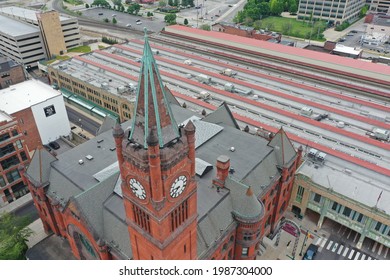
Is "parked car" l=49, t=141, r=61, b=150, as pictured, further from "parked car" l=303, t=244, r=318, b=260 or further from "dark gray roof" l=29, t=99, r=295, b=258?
"parked car" l=303, t=244, r=318, b=260

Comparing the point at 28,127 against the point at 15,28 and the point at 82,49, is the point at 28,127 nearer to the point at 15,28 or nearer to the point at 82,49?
the point at 82,49

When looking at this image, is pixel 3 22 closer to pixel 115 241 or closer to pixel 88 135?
pixel 88 135

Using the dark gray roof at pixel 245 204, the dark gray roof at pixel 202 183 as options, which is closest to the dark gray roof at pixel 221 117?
the dark gray roof at pixel 202 183

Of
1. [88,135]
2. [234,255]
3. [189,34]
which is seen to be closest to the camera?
[234,255]

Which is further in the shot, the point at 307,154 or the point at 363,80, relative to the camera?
the point at 363,80

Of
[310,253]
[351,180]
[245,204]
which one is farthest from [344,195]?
[245,204]

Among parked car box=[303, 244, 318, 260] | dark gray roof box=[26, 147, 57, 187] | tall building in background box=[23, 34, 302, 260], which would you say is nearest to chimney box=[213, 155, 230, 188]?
tall building in background box=[23, 34, 302, 260]

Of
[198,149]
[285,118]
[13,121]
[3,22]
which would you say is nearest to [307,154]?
[285,118]
